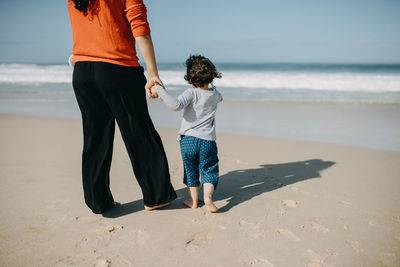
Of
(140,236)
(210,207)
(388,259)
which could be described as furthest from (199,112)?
(388,259)

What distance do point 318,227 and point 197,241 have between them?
0.95 m

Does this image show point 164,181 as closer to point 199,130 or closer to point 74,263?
point 199,130

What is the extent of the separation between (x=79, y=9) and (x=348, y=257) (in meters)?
2.39

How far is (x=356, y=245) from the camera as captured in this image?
6.69 feet

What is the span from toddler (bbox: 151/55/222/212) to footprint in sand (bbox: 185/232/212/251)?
358 mm

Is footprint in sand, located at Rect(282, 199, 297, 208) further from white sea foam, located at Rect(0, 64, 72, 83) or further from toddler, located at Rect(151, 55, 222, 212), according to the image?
white sea foam, located at Rect(0, 64, 72, 83)

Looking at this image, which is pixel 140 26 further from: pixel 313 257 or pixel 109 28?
pixel 313 257

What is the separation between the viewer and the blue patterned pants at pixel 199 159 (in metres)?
2.53

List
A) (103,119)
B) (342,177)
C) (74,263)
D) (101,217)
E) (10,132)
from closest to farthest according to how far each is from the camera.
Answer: (74,263), (103,119), (101,217), (342,177), (10,132)

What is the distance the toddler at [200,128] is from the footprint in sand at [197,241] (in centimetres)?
36

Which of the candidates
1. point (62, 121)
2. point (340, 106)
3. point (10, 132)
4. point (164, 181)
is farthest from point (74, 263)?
point (340, 106)

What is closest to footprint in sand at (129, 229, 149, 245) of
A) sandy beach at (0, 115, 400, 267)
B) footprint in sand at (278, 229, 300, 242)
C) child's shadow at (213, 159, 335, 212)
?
sandy beach at (0, 115, 400, 267)

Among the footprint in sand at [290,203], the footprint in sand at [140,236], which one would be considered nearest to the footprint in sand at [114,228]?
the footprint in sand at [140,236]

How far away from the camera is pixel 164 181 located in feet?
7.70
